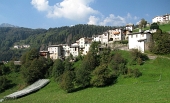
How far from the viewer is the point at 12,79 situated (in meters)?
74.6

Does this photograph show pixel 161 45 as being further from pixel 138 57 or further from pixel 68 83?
pixel 68 83

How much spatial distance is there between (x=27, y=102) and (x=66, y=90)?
1166 centimetres

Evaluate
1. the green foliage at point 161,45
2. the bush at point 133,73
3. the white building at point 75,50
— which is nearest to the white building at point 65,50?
the white building at point 75,50

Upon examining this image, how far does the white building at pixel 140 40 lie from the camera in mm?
68062

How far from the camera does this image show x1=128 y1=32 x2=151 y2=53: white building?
6806 centimetres

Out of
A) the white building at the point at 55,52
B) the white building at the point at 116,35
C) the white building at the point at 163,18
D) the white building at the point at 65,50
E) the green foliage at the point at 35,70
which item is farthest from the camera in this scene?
the white building at the point at 163,18

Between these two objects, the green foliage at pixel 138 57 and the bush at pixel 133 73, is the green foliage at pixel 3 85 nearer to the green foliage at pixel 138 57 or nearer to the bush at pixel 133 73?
the bush at pixel 133 73

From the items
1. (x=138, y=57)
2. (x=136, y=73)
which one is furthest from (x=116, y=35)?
(x=136, y=73)

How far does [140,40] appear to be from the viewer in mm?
69000

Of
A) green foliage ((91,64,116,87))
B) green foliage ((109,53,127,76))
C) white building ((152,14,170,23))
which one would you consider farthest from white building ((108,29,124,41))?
white building ((152,14,170,23))

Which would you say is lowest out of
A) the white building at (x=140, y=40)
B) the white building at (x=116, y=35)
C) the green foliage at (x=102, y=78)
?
the green foliage at (x=102, y=78)

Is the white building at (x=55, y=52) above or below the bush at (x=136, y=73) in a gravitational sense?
above

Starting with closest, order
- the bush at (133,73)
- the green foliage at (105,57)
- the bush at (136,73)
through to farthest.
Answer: the bush at (136,73), the bush at (133,73), the green foliage at (105,57)

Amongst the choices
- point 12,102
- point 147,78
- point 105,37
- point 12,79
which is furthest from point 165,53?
point 12,79
